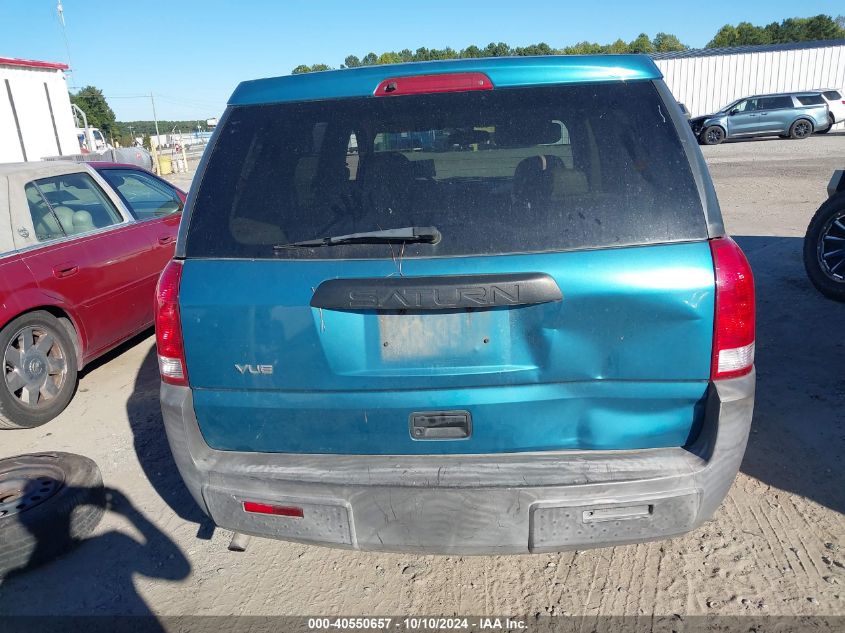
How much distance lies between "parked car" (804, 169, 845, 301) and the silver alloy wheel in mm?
23070

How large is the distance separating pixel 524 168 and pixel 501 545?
1.31 metres

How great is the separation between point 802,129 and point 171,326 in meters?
28.9

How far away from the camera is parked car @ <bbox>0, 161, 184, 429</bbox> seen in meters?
4.32

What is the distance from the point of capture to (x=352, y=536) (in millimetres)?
2193

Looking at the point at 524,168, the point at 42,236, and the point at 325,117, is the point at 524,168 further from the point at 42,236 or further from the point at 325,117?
the point at 42,236

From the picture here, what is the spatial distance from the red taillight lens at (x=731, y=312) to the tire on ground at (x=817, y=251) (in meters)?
4.44

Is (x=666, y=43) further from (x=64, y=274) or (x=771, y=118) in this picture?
(x=64, y=274)

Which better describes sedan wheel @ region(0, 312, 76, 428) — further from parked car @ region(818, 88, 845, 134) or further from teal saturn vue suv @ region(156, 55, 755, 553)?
parked car @ region(818, 88, 845, 134)

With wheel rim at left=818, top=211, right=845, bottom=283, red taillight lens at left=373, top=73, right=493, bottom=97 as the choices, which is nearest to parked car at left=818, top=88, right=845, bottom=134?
wheel rim at left=818, top=211, right=845, bottom=283

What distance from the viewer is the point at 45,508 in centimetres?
305

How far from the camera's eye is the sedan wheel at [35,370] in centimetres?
427

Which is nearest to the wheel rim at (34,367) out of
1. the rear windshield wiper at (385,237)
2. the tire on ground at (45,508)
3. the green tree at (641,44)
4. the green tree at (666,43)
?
the tire on ground at (45,508)

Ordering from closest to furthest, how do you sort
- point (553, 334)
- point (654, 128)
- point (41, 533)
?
point (553, 334) < point (654, 128) < point (41, 533)

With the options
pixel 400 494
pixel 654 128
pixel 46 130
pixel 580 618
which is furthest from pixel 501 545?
pixel 46 130
